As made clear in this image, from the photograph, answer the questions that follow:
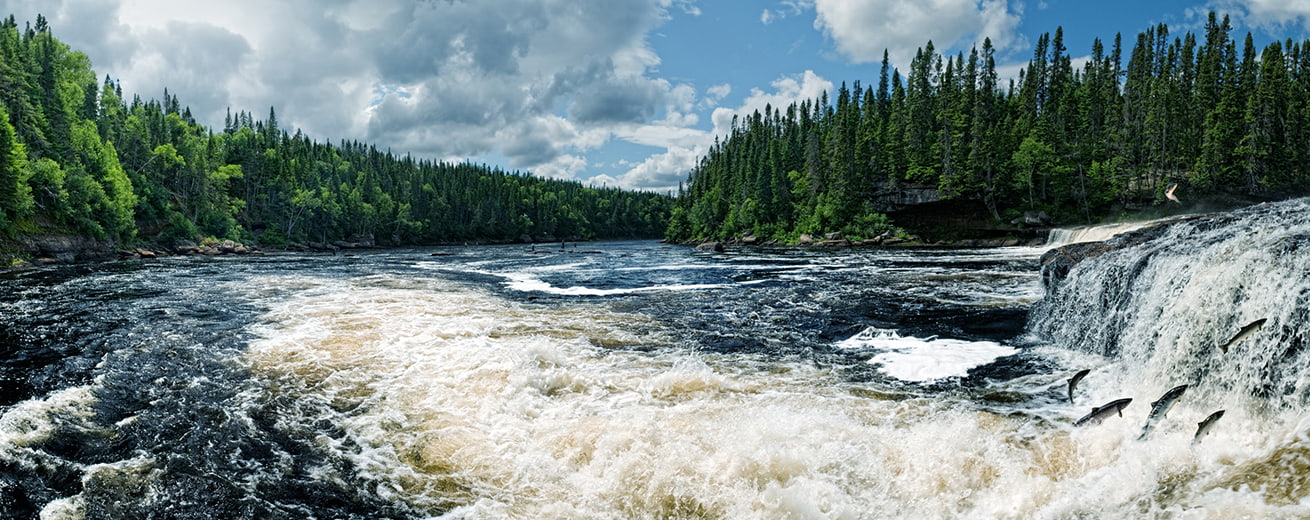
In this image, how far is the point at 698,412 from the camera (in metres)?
7.71

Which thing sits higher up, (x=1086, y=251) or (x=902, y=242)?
(x=1086, y=251)

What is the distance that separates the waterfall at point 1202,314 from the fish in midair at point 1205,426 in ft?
4.02

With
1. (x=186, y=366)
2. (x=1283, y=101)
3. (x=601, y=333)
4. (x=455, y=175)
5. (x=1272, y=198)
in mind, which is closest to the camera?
(x=186, y=366)

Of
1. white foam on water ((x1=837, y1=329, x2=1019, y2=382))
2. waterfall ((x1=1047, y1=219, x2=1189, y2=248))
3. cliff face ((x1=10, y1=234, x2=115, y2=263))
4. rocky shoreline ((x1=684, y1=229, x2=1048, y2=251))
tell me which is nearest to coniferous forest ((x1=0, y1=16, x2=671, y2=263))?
cliff face ((x1=10, y1=234, x2=115, y2=263))

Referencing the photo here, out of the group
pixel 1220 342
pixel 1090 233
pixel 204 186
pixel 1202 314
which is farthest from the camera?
pixel 204 186

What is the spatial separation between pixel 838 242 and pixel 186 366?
6488 cm

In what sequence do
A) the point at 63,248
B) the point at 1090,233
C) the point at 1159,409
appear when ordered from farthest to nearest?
the point at 63,248
the point at 1090,233
the point at 1159,409

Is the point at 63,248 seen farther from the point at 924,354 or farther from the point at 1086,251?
the point at 1086,251

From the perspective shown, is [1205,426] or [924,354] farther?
[924,354]

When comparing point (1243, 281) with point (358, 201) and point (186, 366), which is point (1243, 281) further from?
point (358, 201)

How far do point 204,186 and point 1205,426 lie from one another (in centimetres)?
9897

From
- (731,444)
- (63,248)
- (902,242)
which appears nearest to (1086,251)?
(731,444)

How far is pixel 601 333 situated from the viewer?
13.5m

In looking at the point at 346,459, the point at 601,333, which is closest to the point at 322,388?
the point at 346,459
